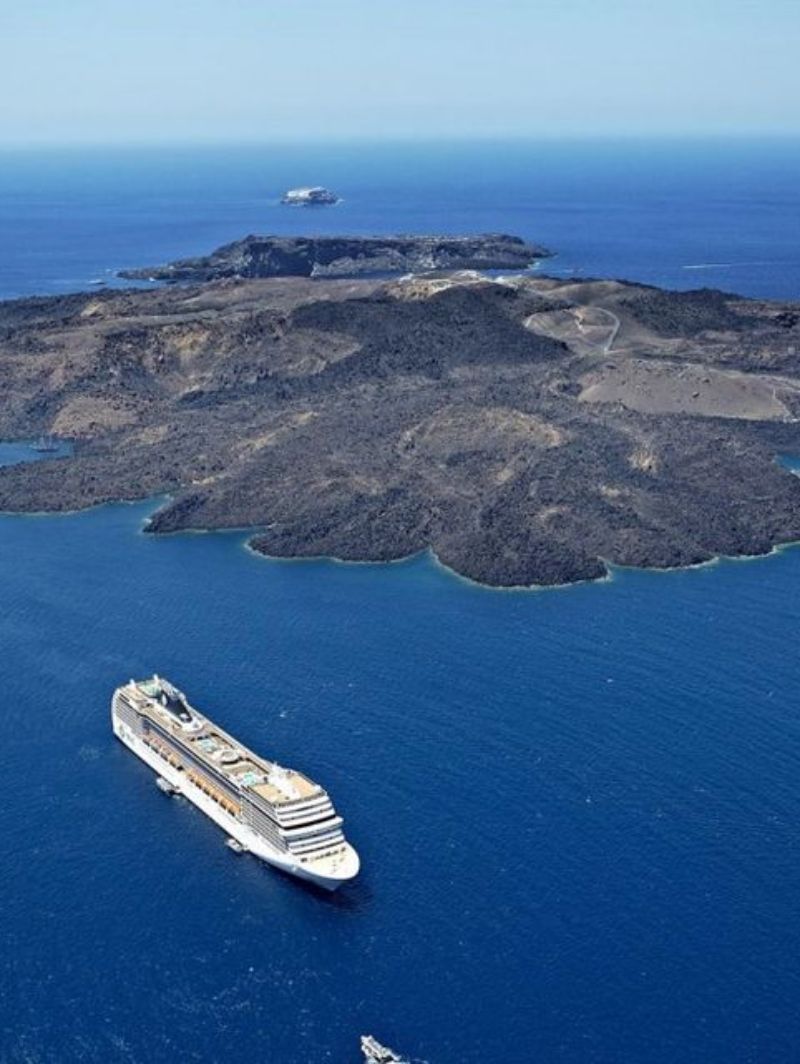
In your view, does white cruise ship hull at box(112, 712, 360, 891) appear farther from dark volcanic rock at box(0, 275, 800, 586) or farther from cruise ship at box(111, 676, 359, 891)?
dark volcanic rock at box(0, 275, 800, 586)

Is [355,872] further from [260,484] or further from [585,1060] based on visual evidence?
[260,484]

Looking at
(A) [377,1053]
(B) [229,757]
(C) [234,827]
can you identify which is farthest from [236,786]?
(A) [377,1053]

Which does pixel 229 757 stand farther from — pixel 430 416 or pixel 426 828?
pixel 430 416

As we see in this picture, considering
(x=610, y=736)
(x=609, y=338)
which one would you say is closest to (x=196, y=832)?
(x=610, y=736)

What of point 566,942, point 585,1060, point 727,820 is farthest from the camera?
point 727,820

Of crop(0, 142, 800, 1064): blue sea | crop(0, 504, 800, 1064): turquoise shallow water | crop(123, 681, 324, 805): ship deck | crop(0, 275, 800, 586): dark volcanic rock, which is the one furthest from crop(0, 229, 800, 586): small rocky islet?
crop(123, 681, 324, 805): ship deck

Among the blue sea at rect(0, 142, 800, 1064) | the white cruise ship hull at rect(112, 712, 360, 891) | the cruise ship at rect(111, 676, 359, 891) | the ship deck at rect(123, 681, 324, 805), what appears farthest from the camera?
the ship deck at rect(123, 681, 324, 805)
